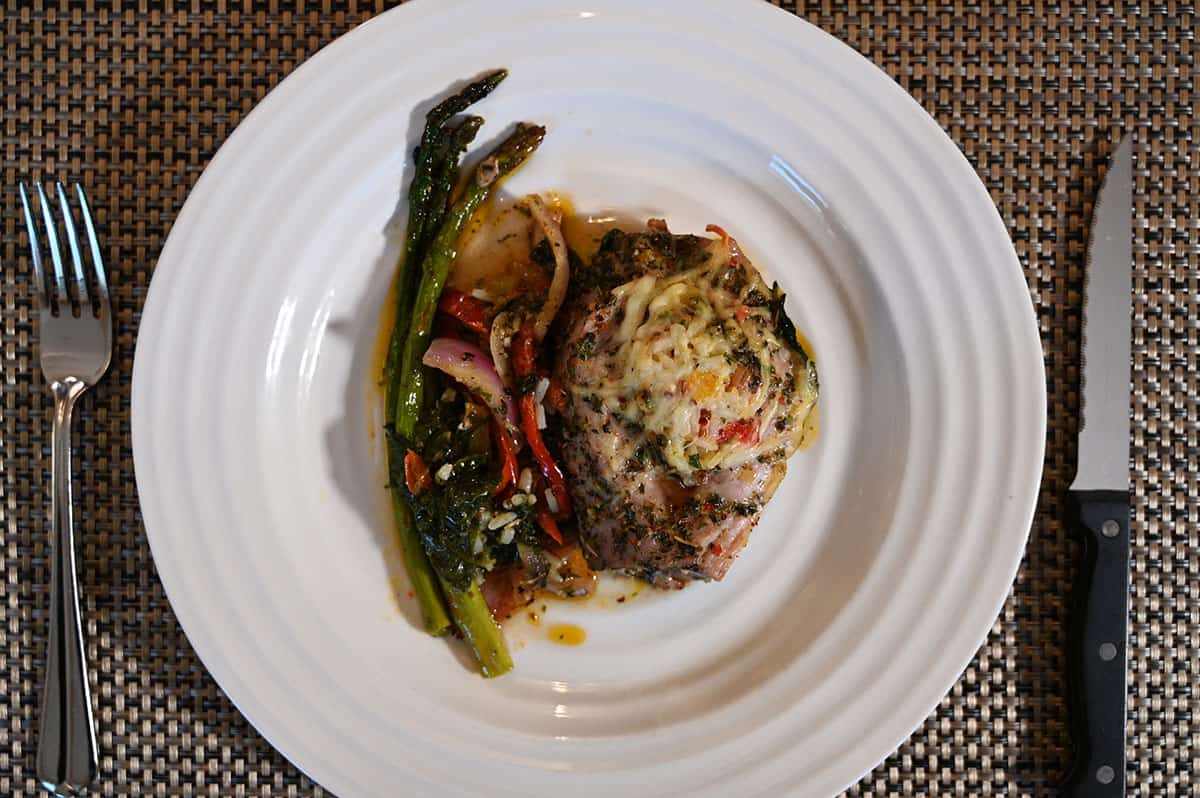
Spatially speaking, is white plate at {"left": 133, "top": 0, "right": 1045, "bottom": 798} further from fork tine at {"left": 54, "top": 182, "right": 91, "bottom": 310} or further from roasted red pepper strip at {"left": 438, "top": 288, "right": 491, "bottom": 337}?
fork tine at {"left": 54, "top": 182, "right": 91, "bottom": 310}

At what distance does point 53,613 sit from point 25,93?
2262 mm

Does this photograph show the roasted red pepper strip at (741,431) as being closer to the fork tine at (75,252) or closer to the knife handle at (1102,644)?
Result: the knife handle at (1102,644)

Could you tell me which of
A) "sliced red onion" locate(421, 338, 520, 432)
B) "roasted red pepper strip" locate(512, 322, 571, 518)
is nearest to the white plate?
"sliced red onion" locate(421, 338, 520, 432)

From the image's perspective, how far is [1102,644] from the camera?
3.67 meters

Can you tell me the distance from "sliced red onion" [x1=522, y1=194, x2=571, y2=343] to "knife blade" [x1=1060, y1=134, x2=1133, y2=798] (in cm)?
227

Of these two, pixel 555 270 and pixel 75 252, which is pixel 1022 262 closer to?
pixel 555 270

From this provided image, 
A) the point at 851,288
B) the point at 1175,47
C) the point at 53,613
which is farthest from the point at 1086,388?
the point at 53,613

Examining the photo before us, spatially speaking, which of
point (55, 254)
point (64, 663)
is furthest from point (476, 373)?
point (64, 663)

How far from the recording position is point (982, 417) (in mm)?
3506

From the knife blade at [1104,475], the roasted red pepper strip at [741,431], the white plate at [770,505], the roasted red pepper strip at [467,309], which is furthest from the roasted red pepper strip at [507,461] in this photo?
the knife blade at [1104,475]

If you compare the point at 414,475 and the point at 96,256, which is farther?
the point at 96,256

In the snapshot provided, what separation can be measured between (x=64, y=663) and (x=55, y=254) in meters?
1.75

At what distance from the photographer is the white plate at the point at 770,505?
335 cm

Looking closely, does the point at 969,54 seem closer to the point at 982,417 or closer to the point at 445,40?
the point at 982,417
